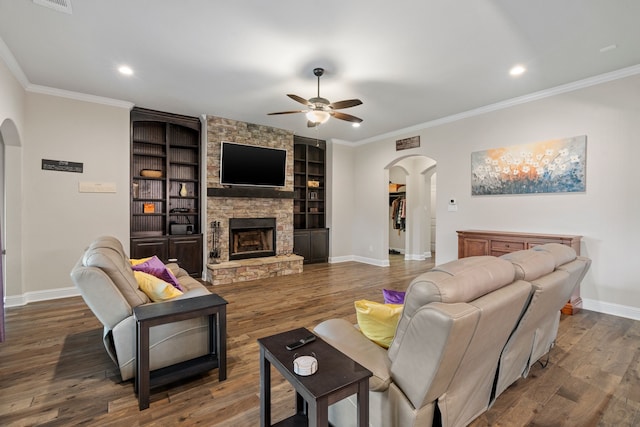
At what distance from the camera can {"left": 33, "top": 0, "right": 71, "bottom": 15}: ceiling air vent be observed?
2359mm

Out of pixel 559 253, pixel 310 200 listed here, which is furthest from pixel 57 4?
pixel 310 200

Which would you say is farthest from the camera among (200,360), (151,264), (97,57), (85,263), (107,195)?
(107,195)

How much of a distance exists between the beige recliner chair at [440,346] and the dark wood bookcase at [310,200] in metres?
5.18

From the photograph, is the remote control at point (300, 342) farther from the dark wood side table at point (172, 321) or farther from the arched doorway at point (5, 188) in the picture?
the arched doorway at point (5, 188)

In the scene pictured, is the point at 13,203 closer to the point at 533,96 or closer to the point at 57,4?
the point at 57,4

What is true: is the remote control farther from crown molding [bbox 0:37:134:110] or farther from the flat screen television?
the flat screen television

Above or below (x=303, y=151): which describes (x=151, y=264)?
below

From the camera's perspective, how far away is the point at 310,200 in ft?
23.3

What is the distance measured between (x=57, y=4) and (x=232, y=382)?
3.34 m

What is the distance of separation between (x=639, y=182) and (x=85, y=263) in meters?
5.56

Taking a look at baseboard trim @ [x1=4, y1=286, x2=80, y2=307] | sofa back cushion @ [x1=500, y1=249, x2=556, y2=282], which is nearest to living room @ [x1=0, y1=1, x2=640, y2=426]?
baseboard trim @ [x1=4, y1=286, x2=80, y2=307]

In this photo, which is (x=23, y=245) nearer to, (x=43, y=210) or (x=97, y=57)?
(x=43, y=210)

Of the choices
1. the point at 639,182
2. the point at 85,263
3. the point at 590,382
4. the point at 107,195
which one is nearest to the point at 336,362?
the point at 85,263

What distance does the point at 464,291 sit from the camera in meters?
1.28
